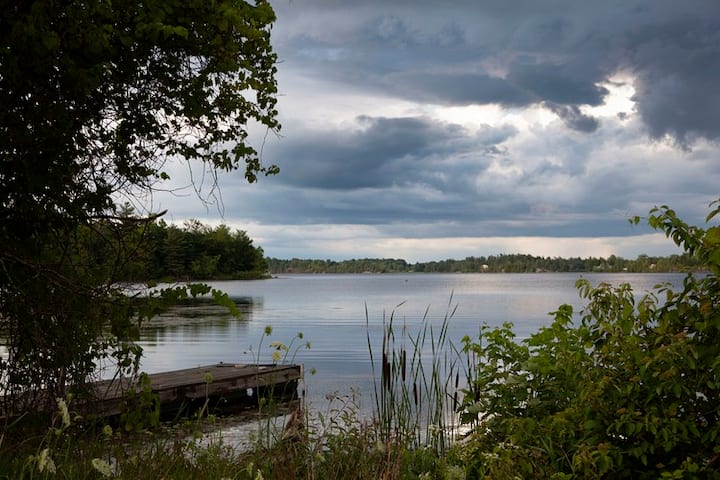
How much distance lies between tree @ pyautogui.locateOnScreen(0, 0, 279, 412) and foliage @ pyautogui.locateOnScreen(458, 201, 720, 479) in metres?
3.19

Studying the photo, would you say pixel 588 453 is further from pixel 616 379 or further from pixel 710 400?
pixel 710 400

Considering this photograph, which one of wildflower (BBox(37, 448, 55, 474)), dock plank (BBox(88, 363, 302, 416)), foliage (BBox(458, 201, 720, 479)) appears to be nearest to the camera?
wildflower (BBox(37, 448, 55, 474))

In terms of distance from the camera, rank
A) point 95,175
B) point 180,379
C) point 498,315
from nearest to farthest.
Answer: point 95,175 < point 180,379 < point 498,315

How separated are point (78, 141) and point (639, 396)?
493 centimetres

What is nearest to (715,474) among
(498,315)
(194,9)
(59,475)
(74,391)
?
(59,475)

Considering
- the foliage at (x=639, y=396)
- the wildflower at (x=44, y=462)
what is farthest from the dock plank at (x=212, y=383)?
the wildflower at (x=44, y=462)

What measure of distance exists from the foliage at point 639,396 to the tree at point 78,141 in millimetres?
3190

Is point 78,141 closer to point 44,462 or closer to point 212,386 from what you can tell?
point 44,462

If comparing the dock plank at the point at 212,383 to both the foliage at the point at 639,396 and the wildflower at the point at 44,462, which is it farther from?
the wildflower at the point at 44,462

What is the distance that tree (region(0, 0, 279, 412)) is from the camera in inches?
205

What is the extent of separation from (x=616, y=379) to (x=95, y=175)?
15.5 ft

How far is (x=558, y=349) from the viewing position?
5914 mm

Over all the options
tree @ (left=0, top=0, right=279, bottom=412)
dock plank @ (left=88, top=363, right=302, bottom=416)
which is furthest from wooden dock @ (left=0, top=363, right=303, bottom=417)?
tree @ (left=0, top=0, right=279, bottom=412)

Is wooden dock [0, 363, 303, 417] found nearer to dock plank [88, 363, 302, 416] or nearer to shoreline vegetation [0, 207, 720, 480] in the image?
dock plank [88, 363, 302, 416]
